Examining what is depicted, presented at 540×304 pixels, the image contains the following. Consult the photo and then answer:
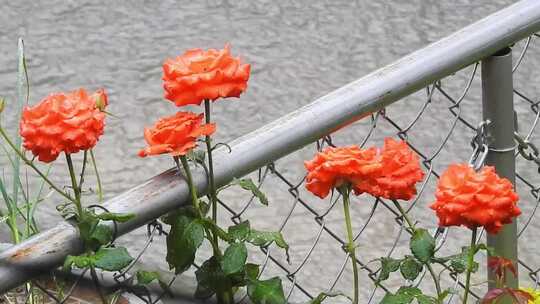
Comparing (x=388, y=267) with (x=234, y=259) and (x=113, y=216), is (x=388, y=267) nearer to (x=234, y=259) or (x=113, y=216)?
(x=234, y=259)

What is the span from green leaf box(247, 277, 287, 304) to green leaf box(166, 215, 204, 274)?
0.12m

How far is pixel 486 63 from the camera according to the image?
1970mm

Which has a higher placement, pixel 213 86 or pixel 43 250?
pixel 213 86

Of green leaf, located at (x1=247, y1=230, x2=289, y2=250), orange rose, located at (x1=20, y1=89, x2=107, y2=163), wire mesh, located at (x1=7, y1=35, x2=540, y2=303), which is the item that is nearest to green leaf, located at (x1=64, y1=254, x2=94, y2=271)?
orange rose, located at (x1=20, y1=89, x2=107, y2=163)

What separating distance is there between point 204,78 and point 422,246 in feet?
1.31

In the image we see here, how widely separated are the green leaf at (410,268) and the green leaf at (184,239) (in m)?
0.29

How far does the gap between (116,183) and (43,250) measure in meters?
1.93

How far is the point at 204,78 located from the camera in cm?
151

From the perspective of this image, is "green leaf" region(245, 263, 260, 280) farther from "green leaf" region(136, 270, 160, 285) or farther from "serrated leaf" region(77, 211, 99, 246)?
"serrated leaf" region(77, 211, 99, 246)

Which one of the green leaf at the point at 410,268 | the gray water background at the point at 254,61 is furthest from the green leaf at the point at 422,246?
the gray water background at the point at 254,61

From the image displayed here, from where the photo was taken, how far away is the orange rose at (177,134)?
1.52 metres

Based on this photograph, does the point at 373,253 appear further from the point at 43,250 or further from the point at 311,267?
the point at 43,250

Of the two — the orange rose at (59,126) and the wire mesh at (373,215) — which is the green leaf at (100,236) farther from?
the wire mesh at (373,215)

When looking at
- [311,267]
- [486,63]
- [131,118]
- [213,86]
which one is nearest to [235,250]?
[213,86]
